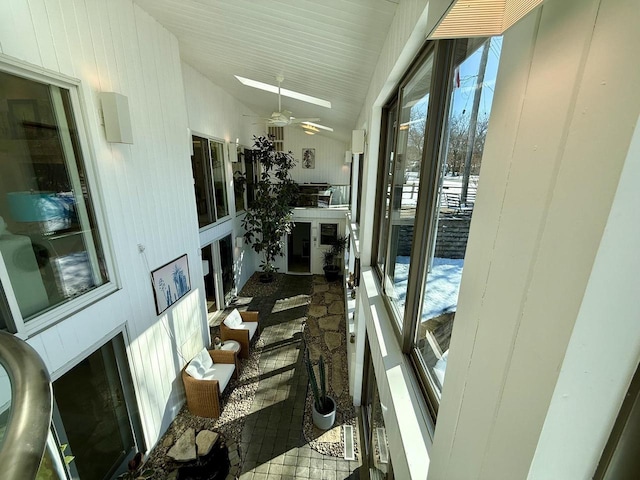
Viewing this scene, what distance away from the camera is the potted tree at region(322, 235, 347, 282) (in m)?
8.67

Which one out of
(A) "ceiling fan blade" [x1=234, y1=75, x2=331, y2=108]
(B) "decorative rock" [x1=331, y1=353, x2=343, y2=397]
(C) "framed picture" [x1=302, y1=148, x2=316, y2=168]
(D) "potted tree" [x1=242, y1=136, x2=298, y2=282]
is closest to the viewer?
(B) "decorative rock" [x1=331, y1=353, x2=343, y2=397]

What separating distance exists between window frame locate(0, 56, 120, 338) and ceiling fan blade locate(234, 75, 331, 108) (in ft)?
9.62

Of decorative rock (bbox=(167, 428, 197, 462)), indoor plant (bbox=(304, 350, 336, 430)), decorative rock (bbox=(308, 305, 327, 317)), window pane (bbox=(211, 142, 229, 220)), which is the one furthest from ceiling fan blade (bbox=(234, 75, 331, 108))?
decorative rock (bbox=(167, 428, 197, 462))

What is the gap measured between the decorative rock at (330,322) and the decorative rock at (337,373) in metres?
0.95

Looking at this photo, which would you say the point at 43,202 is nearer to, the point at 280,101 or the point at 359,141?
the point at 359,141

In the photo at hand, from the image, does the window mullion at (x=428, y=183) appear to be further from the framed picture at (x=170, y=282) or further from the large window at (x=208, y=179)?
the large window at (x=208, y=179)

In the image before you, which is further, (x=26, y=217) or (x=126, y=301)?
(x=126, y=301)

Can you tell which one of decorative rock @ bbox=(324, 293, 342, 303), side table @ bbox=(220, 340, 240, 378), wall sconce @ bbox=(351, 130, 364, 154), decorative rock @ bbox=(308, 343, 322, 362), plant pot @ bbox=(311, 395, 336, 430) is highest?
wall sconce @ bbox=(351, 130, 364, 154)

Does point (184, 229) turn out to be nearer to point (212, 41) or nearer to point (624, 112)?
point (212, 41)

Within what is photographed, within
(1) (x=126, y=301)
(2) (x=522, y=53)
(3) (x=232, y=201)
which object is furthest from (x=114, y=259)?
(3) (x=232, y=201)

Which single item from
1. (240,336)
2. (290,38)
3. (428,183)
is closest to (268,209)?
(240,336)

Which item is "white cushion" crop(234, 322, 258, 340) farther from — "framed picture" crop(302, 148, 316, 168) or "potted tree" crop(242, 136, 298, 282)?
"framed picture" crop(302, 148, 316, 168)

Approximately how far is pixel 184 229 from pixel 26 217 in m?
1.94

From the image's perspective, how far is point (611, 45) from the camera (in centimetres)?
39
